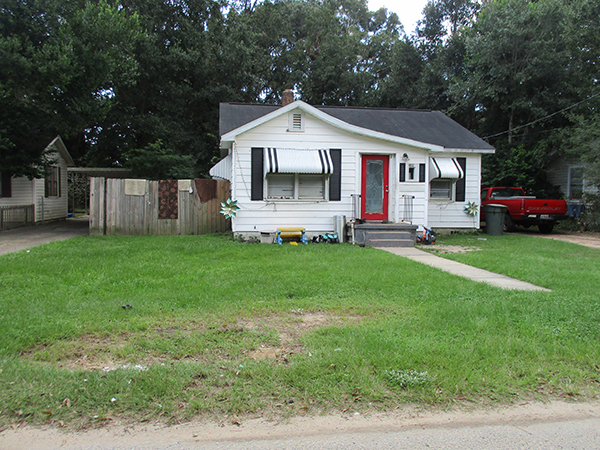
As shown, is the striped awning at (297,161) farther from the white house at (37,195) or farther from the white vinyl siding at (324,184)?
the white house at (37,195)

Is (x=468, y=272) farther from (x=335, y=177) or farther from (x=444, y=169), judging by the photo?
(x=444, y=169)

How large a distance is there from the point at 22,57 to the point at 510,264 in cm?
1473

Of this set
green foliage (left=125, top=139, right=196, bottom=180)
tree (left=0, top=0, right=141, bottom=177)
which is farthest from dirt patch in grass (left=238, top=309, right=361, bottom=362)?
green foliage (left=125, top=139, right=196, bottom=180)

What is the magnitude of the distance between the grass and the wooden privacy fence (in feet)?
19.0

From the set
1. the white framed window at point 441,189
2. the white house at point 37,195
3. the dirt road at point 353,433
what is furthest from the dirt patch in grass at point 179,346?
the white house at point 37,195

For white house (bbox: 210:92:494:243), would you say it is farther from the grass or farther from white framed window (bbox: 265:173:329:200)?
the grass

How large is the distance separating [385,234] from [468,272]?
4283mm

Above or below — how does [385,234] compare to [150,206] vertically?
below

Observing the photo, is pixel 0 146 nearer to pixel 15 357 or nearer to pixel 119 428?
pixel 15 357

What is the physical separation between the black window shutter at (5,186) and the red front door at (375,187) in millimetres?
14317

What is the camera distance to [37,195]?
1944cm

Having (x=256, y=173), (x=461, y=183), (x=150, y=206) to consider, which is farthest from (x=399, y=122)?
(x=150, y=206)

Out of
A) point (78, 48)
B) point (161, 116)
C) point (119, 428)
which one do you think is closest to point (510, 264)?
point (119, 428)

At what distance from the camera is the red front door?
→ 1334 cm
